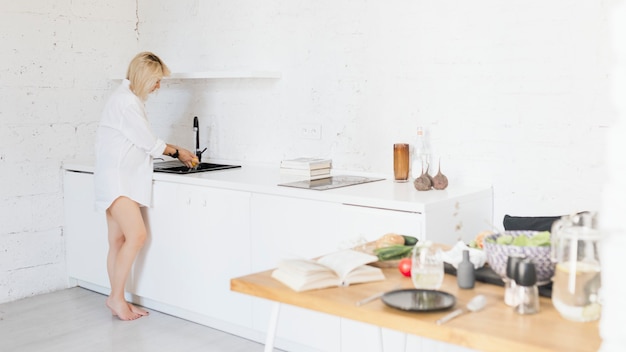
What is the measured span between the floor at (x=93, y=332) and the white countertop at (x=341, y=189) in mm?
831

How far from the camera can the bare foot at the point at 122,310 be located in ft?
14.9

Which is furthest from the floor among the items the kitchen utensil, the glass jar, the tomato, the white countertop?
the kitchen utensil

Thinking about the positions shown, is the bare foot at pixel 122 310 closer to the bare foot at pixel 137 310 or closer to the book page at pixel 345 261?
the bare foot at pixel 137 310

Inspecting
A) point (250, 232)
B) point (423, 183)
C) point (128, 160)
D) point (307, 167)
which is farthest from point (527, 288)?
point (128, 160)

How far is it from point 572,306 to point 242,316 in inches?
99.7

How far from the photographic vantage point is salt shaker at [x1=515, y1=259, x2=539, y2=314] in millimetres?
1979

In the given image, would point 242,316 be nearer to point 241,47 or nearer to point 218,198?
point 218,198

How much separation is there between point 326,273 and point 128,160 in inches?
96.6

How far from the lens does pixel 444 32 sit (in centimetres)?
391

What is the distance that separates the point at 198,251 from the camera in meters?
4.34

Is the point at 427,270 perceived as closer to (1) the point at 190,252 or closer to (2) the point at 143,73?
(1) the point at 190,252

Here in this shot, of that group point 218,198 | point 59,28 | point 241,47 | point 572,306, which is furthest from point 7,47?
point 572,306

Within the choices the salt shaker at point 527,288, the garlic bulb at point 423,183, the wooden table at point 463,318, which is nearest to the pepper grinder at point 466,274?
the wooden table at point 463,318

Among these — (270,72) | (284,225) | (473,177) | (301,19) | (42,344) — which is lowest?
(42,344)
